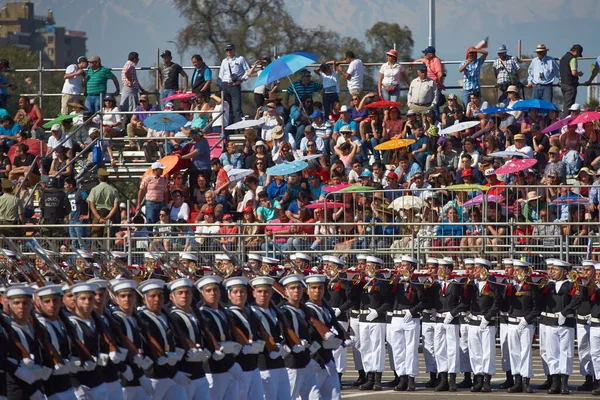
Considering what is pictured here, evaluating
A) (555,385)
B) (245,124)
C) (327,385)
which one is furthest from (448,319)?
(245,124)

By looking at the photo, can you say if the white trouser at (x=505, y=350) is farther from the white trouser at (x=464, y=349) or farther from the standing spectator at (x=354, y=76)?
the standing spectator at (x=354, y=76)

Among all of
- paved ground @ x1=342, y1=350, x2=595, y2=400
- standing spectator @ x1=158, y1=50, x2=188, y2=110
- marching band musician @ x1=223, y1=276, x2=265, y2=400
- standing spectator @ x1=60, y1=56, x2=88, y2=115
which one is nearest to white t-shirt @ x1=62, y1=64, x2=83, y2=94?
standing spectator @ x1=60, y1=56, x2=88, y2=115

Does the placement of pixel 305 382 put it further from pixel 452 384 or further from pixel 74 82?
pixel 74 82

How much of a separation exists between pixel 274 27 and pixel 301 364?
3651cm

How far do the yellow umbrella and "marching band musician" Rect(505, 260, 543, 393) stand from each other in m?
5.28

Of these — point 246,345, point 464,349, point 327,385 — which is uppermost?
point 246,345

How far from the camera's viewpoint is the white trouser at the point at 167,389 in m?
11.3

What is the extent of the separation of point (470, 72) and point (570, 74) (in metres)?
1.82

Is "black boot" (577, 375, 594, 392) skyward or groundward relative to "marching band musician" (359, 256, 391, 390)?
groundward

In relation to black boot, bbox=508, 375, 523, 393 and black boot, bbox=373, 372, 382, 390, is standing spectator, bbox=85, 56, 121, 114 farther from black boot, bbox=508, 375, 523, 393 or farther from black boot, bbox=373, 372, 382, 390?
black boot, bbox=508, 375, 523, 393

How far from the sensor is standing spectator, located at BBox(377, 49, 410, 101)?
24.2m

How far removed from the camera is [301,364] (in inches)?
503

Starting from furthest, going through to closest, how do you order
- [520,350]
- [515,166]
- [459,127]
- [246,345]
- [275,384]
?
[459,127] → [515,166] → [520,350] → [275,384] → [246,345]

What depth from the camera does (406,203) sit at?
62.8 feet
